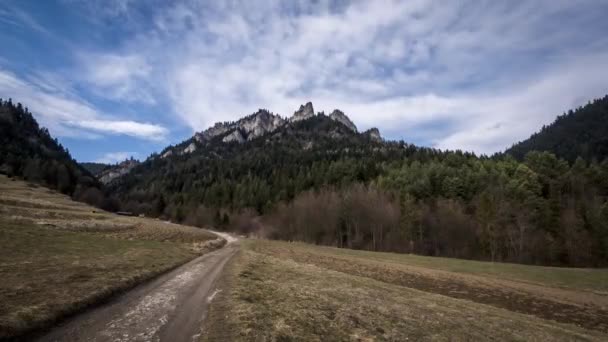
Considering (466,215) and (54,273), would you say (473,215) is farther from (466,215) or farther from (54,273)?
(54,273)

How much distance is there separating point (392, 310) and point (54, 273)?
17509mm

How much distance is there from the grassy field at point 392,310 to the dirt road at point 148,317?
94cm

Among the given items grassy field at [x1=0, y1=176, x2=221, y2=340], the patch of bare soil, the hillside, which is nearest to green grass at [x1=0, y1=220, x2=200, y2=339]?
grassy field at [x1=0, y1=176, x2=221, y2=340]

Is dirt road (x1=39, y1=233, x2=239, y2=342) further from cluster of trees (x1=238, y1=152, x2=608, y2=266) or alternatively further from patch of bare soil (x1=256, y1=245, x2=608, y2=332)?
cluster of trees (x1=238, y1=152, x2=608, y2=266)

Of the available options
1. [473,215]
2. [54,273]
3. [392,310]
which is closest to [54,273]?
[54,273]

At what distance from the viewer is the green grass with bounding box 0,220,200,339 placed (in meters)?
9.75

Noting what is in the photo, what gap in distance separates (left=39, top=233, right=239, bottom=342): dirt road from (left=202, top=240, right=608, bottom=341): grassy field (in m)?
0.94

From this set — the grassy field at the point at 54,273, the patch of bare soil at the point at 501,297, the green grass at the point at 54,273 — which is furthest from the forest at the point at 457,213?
the green grass at the point at 54,273

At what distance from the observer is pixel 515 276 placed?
32.5 metres

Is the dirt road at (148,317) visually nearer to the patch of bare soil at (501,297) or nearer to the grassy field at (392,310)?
the grassy field at (392,310)

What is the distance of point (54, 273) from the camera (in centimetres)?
1427

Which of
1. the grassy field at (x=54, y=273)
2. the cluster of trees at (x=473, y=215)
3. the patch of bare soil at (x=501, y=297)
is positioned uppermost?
the cluster of trees at (x=473, y=215)

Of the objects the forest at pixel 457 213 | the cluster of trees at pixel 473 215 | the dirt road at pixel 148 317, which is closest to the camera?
the dirt road at pixel 148 317

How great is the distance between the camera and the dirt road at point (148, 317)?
9.24m
